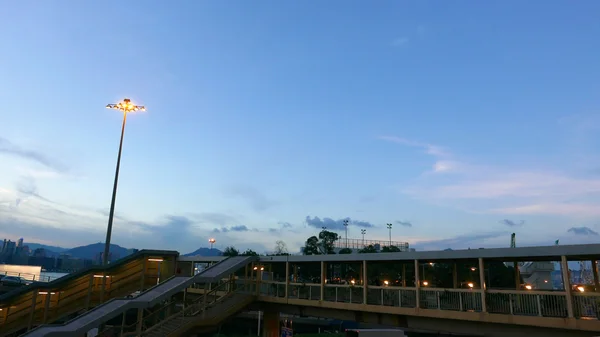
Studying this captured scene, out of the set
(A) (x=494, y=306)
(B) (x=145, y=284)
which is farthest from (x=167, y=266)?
(A) (x=494, y=306)

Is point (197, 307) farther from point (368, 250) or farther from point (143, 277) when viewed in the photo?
point (368, 250)

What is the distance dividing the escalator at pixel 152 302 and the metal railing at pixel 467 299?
4.49 meters

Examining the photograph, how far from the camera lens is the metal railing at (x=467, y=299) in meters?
14.0

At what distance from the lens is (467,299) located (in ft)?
55.6

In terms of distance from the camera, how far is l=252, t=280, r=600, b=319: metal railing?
45.9 ft

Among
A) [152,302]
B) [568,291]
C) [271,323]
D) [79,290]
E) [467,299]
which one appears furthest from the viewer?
[271,323]

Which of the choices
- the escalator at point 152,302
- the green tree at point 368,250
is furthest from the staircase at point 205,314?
the green tree at point 368,250

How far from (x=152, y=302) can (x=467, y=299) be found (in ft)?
48.4

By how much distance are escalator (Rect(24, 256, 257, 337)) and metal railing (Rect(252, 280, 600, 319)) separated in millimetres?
4491

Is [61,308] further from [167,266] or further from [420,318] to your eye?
[420,318]

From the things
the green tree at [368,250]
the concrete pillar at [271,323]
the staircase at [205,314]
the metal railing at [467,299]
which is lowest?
the concrete pillar at [271,323]

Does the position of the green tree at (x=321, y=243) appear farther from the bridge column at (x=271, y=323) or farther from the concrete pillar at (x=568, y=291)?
the concrete pillar at (x=568, y=291)

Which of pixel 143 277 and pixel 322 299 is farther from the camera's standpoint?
pixel 143 277

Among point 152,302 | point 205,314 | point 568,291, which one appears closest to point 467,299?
point 568,291
